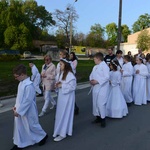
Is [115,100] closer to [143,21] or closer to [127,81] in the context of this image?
[127,81]

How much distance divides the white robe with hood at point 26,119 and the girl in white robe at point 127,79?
5.04 m

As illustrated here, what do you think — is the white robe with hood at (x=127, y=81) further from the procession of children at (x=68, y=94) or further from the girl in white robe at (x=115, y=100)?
the girl in white robe at (x=115, y=100)

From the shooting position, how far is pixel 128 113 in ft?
27.5

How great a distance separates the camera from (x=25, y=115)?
5.05m

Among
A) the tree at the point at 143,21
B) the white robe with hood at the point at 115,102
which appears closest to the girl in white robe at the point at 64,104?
the white robe with hood at the point at 115,102

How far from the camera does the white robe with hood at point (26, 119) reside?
492cm

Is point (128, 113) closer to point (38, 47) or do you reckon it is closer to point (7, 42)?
point (7, 42)

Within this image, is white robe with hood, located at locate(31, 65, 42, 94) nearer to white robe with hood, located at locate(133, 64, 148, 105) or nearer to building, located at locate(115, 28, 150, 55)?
white robe with hood, located at locate(133, 64, 148, 105)

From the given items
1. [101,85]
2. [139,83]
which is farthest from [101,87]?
[139,83]

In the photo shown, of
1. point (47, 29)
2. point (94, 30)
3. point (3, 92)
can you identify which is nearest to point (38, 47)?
point (47, 29)

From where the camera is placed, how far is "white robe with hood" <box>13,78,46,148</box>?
16.1 feet

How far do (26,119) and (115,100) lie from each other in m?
3.53

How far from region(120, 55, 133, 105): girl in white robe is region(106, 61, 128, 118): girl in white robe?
1.77 m

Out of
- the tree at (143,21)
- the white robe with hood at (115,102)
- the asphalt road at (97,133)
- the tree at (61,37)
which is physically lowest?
the asphalt road at (97,133)
